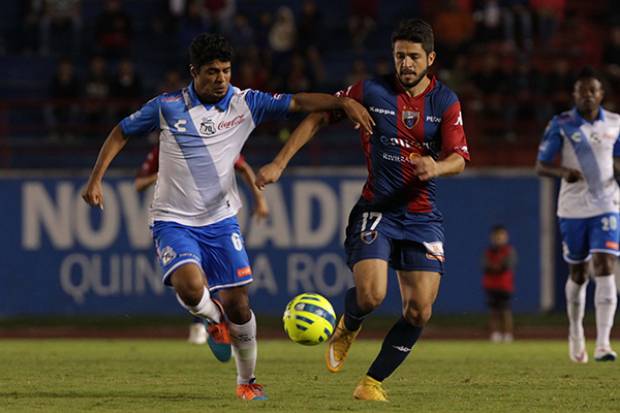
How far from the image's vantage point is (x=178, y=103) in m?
9.17

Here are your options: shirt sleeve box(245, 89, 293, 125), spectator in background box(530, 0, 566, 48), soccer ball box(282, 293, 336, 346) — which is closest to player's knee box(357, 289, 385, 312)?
soccer ball box(282, 293, 336, 346)

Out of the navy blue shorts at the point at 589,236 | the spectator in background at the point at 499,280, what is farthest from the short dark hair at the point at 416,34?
the spectator in background at the point at 499,280

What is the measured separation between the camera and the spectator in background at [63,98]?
2145cm

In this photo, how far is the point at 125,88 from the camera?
21531 millimetres

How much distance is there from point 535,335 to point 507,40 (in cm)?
671

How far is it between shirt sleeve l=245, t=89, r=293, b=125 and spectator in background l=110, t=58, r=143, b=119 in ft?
40.1

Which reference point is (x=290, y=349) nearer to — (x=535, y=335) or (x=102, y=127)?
(x=535, y=335)

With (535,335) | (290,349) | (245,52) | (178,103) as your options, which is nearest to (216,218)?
(178,103)

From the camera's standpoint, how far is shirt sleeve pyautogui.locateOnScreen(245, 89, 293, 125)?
913cm

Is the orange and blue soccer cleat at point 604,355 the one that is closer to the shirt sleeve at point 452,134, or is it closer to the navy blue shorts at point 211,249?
the shirt sleeve at point 452,134

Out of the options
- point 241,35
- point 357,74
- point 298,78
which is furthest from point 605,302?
point 241,35

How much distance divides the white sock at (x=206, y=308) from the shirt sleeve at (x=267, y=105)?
1.23 m

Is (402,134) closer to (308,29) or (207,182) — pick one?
(207,182)

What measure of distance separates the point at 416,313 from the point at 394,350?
285 mm
